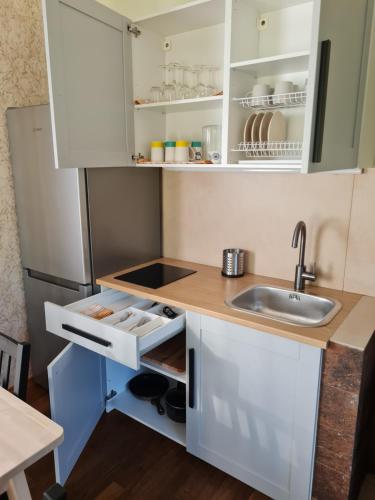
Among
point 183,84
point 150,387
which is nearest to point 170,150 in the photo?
point 183,84

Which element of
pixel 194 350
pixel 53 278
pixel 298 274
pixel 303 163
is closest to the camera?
pixel 303 163

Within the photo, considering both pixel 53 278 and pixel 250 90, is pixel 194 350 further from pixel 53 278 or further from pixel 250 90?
pixel 250 90

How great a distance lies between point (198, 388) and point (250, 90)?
1.35 meters

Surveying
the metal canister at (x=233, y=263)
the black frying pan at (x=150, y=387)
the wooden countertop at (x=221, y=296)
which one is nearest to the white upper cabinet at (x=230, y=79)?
the metal canister at (x=233, y=263)

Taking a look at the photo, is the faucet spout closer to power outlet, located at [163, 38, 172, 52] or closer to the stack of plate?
the stack of plate

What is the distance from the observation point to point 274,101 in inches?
59.7

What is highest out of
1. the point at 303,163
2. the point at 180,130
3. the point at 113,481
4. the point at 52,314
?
the point at 180,130

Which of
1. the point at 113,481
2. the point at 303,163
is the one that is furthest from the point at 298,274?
the point at 113,481

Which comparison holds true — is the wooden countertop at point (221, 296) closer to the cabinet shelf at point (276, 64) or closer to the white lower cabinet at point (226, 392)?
the white lower cabinet at point (226, 392)

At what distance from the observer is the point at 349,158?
136cm

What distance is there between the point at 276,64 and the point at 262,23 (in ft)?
0.95

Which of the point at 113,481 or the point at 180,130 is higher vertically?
the point at 180,130

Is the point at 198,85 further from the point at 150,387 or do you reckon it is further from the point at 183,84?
the point at 150,387

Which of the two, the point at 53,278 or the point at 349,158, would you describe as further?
the point at 53,278
